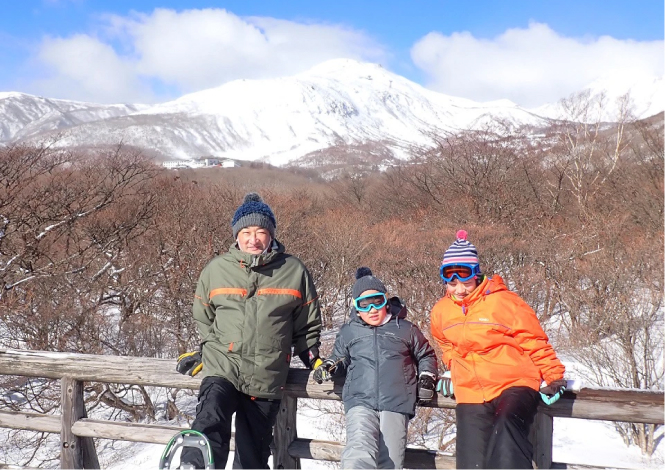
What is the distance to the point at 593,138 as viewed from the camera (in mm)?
21500

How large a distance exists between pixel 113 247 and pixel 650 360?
16108 millimetres

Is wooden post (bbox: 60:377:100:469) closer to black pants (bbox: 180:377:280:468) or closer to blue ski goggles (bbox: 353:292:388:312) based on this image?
black pants (bbox: 180:377:280:468)

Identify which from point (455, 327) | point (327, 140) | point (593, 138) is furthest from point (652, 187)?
point (327, 140)

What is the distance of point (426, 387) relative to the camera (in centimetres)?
248

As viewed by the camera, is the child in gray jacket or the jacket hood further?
the jacket hood

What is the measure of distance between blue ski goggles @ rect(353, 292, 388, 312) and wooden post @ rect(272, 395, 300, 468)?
0.66 metres

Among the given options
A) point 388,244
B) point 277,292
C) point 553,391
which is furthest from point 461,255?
point 388,244

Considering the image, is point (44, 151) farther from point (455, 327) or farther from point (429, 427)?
point (455, 327)

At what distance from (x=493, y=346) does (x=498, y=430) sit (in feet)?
1.48

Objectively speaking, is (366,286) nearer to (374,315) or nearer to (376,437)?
(374,315)

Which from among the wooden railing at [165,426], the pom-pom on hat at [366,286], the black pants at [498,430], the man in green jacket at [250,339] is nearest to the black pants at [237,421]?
the man in green jacket at [250,339]

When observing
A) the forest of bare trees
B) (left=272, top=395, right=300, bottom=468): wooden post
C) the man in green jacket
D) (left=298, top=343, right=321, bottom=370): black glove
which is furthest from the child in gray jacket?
the forest of bare trees

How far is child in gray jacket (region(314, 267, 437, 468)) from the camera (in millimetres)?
2492

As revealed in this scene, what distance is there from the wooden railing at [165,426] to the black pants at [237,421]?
0.11 m
